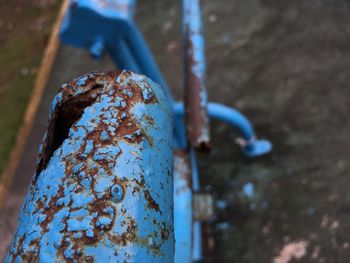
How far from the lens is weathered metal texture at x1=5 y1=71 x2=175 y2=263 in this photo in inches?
16.4

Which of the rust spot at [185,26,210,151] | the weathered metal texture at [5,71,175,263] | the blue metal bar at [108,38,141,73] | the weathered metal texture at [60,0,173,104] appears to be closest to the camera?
the weathered metal texture at [5,71,175,263]

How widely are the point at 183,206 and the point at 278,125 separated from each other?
776 millimetres

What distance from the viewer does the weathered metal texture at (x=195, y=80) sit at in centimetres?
104

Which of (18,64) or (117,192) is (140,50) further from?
(18,64)

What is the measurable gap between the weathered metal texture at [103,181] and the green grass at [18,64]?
206 centimetres

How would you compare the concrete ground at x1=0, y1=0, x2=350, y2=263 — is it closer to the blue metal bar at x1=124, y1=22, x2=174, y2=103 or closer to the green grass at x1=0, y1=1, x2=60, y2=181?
the green grass at x1=0, y1=1, x2=60, y2=181

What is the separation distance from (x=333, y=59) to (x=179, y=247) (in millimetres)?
1211

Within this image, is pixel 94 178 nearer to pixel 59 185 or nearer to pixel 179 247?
pixel 59 185

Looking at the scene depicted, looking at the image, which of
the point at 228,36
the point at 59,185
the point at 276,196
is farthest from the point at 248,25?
the point at 59,185

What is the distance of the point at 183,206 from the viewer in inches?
47.1

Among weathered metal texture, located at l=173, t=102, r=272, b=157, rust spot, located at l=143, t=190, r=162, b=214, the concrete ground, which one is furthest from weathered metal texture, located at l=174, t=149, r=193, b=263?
rust spot, located at l=143, t=190, r=162, b=214

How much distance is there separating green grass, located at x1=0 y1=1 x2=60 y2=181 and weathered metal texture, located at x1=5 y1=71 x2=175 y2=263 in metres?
2.06

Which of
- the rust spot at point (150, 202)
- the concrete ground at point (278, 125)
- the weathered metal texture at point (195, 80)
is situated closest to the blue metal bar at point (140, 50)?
the weathered metal texture at point (195, 80)

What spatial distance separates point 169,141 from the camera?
56 centimetres
